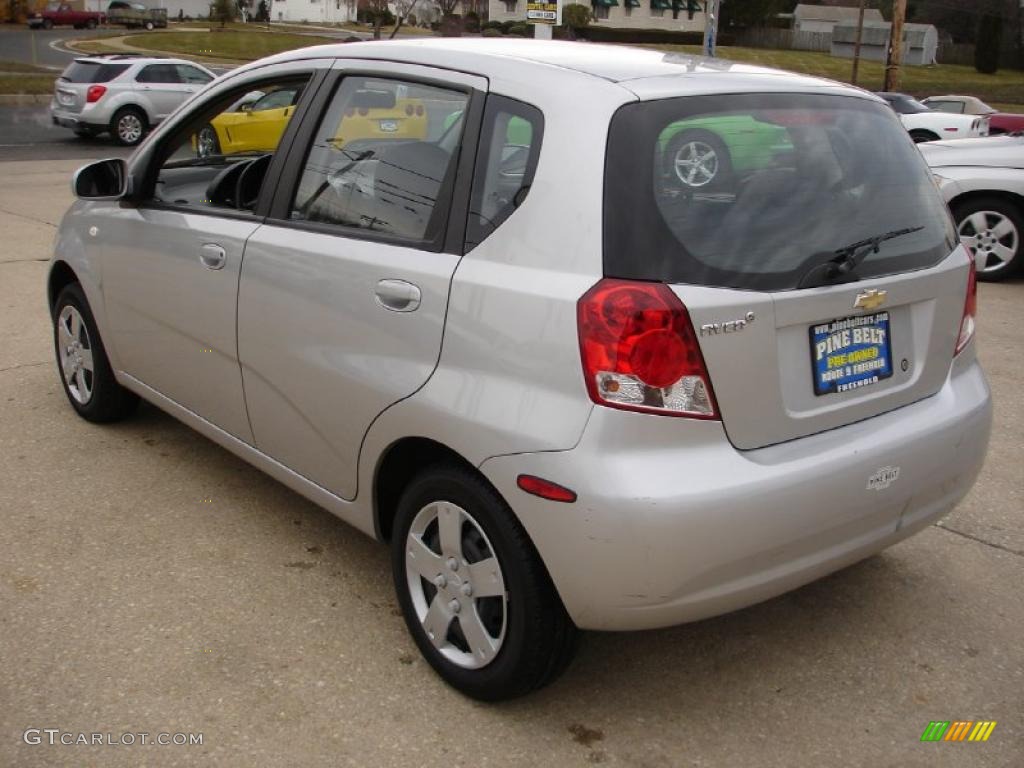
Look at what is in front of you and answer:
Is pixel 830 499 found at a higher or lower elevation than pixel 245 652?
higher

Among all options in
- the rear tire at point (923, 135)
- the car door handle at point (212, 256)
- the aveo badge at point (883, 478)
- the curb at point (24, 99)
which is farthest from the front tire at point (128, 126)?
the aveo badge at point (883, 478)

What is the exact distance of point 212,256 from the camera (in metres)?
3.72

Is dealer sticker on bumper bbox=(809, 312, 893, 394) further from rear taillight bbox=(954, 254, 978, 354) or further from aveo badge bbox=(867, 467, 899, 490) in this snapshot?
rear taillight bbox=(954, 254, 978, 354)

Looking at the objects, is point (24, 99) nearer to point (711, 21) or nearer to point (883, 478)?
point (711, 21)

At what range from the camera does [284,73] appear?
3.64 m

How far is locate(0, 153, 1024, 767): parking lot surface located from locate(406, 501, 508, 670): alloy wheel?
16 cm

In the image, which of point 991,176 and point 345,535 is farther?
point 991,176

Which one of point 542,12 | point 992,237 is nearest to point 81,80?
point 542,12

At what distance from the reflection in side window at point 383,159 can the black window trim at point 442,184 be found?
0.05ft

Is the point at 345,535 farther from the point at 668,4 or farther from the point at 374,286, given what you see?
the point at 668,4

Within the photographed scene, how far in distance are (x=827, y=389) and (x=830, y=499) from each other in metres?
0.28

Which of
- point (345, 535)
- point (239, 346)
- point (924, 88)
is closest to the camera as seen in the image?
point (239, 346)

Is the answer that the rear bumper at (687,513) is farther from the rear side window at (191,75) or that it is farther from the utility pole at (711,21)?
the rear side window at (191,75)

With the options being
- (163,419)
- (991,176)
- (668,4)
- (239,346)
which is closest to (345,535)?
(239,346)
